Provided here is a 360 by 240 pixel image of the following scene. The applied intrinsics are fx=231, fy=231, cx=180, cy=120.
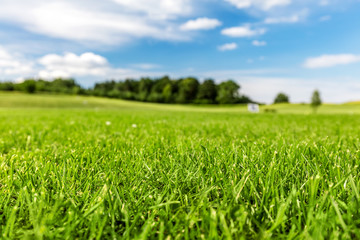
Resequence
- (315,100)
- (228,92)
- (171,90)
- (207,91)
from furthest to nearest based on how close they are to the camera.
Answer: (171,90), (207,91), (228,92), (315,100)

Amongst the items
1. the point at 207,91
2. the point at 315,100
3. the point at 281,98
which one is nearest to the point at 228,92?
the point at 207,91

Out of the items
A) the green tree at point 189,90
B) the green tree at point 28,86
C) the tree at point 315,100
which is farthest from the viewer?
the green tree at point 189,90

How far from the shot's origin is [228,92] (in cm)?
→ 7681

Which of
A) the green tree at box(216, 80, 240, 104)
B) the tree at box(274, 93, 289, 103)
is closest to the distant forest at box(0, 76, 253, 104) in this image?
the green tree at box(216, 80, 240, 104)

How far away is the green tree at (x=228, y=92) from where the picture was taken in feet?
240

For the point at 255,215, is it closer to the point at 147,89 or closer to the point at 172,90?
the point at 172,90

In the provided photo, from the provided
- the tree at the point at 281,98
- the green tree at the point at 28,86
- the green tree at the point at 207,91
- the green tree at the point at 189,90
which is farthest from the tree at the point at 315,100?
the green tree at the point at 28,86

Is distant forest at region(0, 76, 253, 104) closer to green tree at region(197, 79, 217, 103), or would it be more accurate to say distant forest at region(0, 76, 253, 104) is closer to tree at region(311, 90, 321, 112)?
green tree at region(197, 79, 217, 103)

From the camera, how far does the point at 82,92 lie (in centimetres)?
8112

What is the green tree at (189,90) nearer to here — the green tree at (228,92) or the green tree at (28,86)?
the green tree at (228,92)

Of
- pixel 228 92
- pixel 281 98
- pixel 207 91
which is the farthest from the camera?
pixel 207 91

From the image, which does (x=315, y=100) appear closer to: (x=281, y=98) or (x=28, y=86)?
(x=281, y=98)

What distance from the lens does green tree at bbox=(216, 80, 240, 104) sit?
73.3 m

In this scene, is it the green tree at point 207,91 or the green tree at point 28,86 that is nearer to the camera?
the green tree at point 28,86
